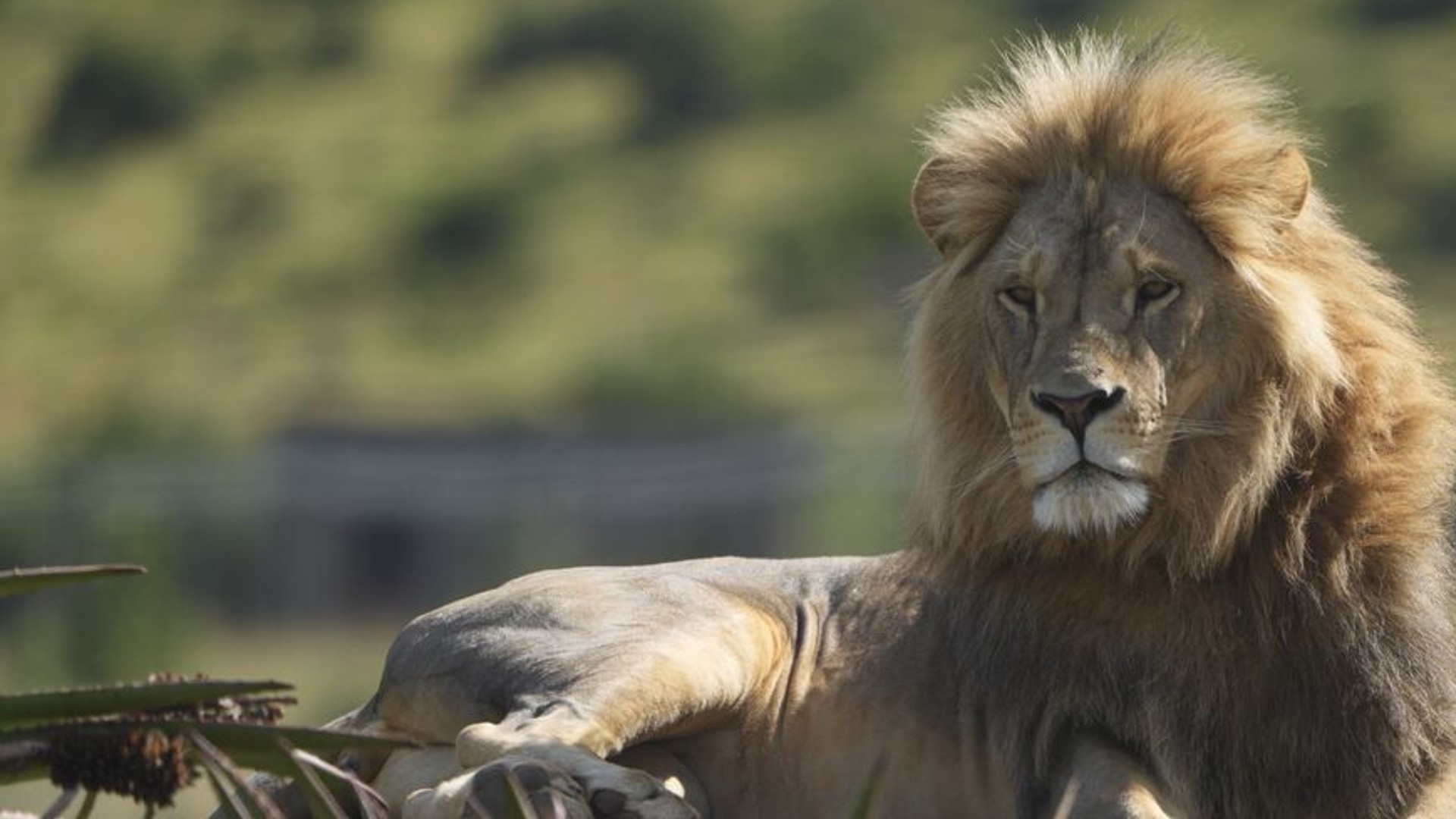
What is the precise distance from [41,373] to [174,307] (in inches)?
127

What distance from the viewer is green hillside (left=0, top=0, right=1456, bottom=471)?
38.4 metres

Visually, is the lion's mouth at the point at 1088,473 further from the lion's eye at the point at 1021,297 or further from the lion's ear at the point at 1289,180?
the lion's ear at the point at 1289,180

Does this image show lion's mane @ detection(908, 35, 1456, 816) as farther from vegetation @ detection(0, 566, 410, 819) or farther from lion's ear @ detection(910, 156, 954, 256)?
vegetation @ detection(0, 566, 410, 819)

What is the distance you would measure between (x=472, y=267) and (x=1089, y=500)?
134 feet

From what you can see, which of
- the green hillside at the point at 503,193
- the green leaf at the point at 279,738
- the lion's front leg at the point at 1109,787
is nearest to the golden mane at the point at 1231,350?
the lion's front leg at the point at 1109,787

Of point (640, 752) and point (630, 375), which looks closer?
point (640, 752)

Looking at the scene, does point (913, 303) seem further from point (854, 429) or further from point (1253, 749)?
point (854, 429)

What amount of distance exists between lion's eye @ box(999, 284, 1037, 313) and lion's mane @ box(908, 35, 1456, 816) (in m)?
0.13

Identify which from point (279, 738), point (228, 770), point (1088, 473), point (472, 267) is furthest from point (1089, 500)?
point (472, 267)

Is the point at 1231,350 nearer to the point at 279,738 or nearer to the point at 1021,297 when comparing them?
the point at 1021,297

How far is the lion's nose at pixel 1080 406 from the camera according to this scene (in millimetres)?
4996

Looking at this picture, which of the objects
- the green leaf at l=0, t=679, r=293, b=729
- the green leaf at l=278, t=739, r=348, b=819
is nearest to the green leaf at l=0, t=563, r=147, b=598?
the green leaf at l=0, t=679, r=293, b=729

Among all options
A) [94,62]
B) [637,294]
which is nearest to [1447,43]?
[637,294]

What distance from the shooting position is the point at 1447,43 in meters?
42.3
